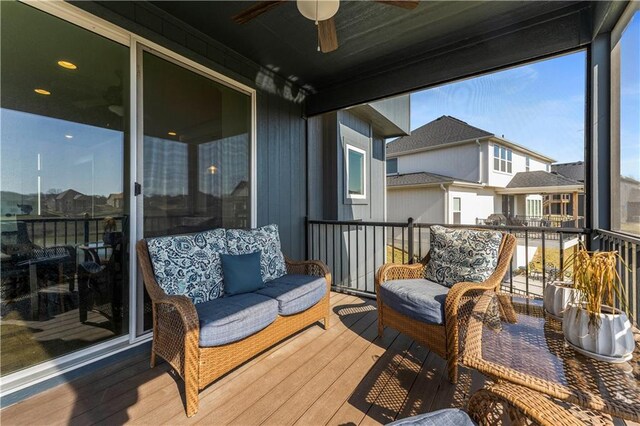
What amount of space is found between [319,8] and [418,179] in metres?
7.79

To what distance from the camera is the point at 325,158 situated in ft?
16.8

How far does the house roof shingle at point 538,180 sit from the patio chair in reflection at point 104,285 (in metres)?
5.18

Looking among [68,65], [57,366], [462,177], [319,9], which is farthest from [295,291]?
[462,177]

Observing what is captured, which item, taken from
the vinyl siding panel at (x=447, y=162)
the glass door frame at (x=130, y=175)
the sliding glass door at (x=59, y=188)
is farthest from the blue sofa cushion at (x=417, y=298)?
the vinyl siding panel at (x=447, y=162)

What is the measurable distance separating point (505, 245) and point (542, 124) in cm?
472

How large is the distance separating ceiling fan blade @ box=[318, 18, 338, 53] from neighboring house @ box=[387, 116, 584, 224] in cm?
545

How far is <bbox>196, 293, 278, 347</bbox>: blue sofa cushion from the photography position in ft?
5.64

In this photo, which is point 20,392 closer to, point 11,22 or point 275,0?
point 11,22

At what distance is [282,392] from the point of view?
1781mm

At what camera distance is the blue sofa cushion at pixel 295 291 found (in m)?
2.25

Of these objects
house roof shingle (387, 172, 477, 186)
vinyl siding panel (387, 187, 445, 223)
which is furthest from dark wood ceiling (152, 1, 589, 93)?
house roof shingle (387, 172, 477, 186)

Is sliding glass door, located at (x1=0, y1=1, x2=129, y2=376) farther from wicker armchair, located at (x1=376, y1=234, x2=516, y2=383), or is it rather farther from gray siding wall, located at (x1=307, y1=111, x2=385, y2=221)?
gray siding wall, located at (x1=307, y1=111, x2=385, y2=221)

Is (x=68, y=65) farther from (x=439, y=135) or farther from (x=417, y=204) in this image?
(x=439, y=135)

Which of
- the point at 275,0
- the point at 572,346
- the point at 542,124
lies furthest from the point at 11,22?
the point at 542,124
